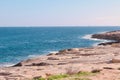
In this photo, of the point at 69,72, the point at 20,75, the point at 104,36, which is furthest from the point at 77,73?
the point at 104,36

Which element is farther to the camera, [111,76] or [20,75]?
[20,75]

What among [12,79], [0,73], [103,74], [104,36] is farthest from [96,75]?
[104,36]

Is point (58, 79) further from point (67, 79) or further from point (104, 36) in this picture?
point (104, 36)

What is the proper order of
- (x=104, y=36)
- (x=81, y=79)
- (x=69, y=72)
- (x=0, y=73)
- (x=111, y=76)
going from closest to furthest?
1. (x=81, y=79)
2. (x=111, y=76)
3. (x=69, y=72)
4. (x=0, y=73)
5. (x=104, y=36)

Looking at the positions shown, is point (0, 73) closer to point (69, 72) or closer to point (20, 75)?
point (20, 75)

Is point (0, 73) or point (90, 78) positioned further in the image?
point (0, 73)

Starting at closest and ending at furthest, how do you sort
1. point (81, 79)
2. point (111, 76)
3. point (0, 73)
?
point (81, 79) < point (111, 76) < point (0, 73)

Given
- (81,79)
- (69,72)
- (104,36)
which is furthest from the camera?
(104,36)

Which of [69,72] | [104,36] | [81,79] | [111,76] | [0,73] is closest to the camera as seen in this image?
[81,79]

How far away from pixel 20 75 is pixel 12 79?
1110 millimetres

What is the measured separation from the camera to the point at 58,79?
19078 mm

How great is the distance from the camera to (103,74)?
20906 mm

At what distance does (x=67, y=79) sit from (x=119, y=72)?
424 cm

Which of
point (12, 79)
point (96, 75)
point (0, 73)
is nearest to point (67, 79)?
point (96, 75)
